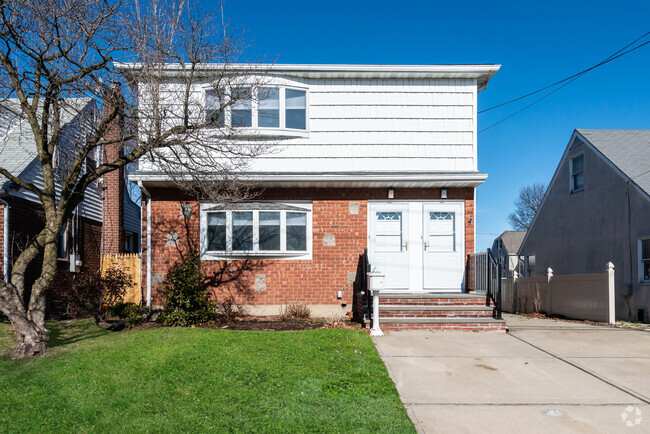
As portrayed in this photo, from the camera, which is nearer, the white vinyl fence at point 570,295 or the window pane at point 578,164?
the white vinyl fence at point 570,295

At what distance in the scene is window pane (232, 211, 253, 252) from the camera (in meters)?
10.3

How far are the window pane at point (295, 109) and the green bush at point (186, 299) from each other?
3680 mm

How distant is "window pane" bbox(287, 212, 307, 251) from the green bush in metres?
2.04

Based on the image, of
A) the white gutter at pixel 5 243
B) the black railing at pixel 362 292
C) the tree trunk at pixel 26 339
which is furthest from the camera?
the white gutter at pixel 5 243

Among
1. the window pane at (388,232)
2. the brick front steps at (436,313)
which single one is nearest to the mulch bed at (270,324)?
the brick front steps at (436,313)

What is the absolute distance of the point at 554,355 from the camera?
6891 mm

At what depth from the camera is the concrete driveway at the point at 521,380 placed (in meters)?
4.43

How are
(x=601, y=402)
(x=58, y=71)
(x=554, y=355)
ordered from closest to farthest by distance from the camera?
(x=601, y=402) → (x=554, y=355) → (x=58, y=71)

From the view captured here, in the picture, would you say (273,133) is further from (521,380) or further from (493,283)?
(521,380)

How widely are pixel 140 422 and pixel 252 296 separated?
582 cm

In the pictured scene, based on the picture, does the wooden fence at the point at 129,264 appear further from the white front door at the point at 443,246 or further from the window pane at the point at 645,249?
the window pane at the point at 645,249

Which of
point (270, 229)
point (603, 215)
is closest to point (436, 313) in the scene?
point (270, 229)

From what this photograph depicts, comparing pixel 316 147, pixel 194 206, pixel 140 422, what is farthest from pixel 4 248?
pixel 140 422

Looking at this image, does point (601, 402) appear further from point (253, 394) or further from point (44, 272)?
point (44, 272)
